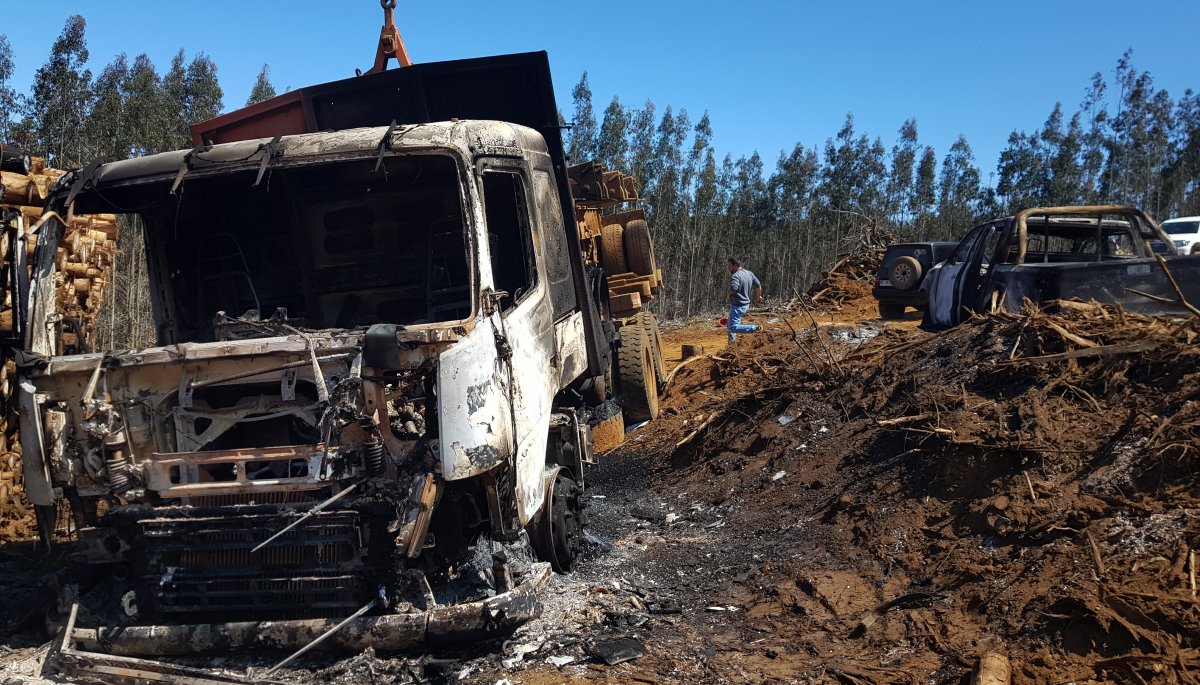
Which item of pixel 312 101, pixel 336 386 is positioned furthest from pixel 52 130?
pixel 336 386

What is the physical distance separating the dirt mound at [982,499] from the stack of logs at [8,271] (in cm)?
511

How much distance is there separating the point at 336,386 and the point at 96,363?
46.4 inches

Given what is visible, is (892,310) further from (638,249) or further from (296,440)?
(296,440)

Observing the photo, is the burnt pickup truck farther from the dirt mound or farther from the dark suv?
the dark suv

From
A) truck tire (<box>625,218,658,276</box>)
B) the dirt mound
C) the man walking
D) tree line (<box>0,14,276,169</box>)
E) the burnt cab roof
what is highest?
tree line (<box>0,14,276,169</box>)

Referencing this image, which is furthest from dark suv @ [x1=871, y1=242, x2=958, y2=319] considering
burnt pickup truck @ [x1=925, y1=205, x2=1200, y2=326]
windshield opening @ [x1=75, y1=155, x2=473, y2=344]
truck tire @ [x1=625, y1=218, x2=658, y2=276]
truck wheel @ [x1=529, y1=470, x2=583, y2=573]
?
windshield opening @ [x1=75, y1=155, x2=473, y2=344]

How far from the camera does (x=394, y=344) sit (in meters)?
3.86

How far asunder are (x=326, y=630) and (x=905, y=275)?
477 inches

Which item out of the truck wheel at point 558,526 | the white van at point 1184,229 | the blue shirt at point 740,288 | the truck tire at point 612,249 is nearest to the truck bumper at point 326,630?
the truck wheel at point 558,526

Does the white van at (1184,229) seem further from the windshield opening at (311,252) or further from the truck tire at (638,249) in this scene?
the windshield opening at (311,252)

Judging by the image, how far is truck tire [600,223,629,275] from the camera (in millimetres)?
8281

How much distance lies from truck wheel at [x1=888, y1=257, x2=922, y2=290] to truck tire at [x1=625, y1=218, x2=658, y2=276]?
277 inches

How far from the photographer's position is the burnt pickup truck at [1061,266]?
23.7 ft

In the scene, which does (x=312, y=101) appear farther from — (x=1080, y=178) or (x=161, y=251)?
(x=1080, y=178)
